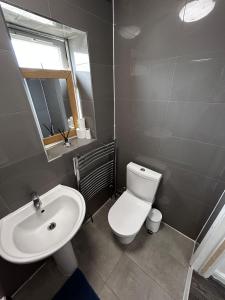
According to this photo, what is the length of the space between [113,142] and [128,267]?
1327 millimetres

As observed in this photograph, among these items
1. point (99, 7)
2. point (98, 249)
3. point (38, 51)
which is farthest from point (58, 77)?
point (98, 249)

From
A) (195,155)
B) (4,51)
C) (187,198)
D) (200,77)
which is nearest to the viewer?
(4,51)

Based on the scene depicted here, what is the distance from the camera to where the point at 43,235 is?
1.03m

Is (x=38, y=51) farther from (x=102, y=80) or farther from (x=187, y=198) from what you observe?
(x=187, y=198)

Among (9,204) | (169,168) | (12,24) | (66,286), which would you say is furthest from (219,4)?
(66,286)

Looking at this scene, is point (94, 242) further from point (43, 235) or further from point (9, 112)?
point (9, 112)

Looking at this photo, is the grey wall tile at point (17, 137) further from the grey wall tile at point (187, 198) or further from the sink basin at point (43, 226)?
the grey wall tile at point (187, 198)

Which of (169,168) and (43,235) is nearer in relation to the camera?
(43,235)

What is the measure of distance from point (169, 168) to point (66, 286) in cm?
148

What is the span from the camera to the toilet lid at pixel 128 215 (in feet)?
4.16

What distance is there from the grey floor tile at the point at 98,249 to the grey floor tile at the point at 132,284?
77 mm

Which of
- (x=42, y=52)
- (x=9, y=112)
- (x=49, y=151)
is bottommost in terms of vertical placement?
(x=49, y=151)

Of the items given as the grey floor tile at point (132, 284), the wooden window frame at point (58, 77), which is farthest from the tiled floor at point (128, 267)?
the wooden window frame at point (58, 77)

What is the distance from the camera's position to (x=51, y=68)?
3.94 ft
